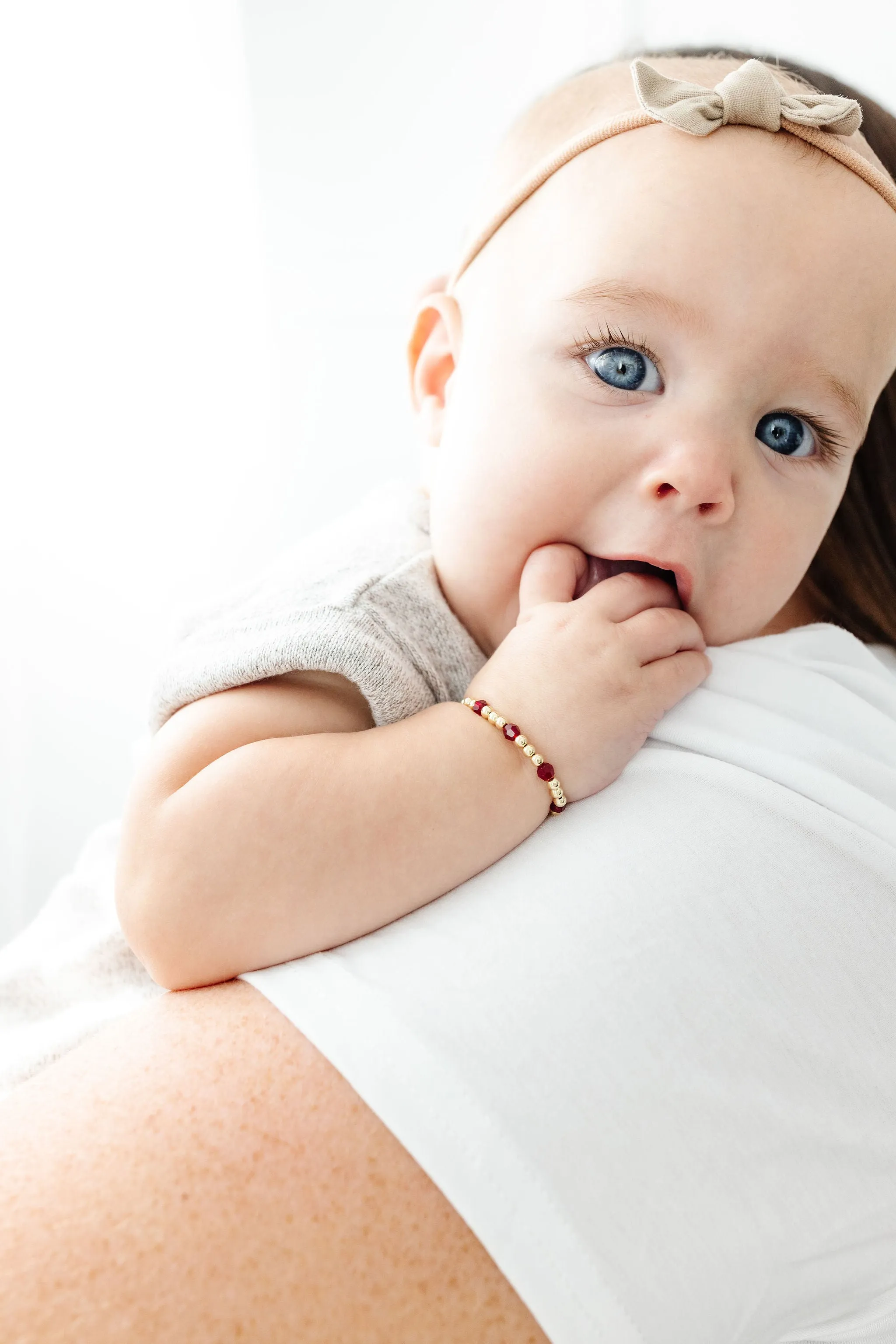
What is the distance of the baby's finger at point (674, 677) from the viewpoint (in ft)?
3.12

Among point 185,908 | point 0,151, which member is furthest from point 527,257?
point 0,151

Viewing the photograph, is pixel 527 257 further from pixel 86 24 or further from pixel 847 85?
pixel 86 24

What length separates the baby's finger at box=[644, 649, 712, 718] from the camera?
Result: 95 cm

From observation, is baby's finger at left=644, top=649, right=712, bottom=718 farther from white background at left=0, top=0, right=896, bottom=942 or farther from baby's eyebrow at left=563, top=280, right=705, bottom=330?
white background at left=0, top=0, right=896, bottom=942

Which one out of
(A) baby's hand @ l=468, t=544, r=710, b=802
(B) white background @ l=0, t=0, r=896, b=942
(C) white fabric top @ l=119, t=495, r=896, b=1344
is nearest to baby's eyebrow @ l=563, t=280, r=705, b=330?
(A) baby's hand @ l=468, t=544, r=710, b=802

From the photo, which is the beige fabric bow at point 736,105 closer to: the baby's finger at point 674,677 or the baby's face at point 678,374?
the baby's face at point 678,374

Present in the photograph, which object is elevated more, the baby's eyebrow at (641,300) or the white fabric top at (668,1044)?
the baby's eyebrow at (641,300)

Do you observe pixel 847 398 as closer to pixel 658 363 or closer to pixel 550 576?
pixel 658 363

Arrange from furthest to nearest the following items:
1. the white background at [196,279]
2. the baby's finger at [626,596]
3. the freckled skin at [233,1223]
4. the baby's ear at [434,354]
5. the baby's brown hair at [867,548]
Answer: the white background at [196,279], the baby's brown hair at [867,548], the baby's ear at [434,354], the baby's finger at [626,596], the freckled skin at [233,1223]

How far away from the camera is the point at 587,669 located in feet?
3.05

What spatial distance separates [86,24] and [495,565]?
133 centimetres

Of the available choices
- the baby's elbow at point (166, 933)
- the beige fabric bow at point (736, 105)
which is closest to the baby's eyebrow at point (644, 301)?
the beige fabric bow at point (736, 105)

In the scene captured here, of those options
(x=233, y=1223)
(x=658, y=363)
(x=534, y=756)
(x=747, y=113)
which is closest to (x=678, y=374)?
(x=658, y=363)

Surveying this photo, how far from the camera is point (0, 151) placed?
5.33 feet
